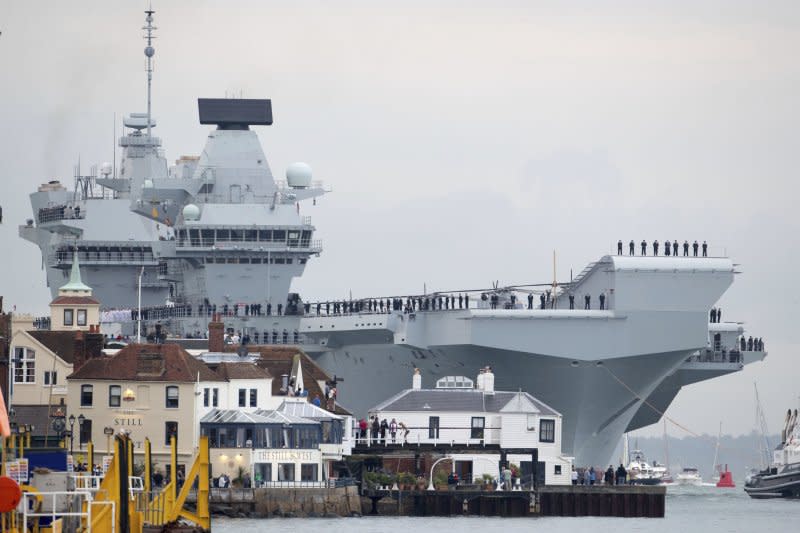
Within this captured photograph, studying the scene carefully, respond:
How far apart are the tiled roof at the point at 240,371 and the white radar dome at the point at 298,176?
32634mm

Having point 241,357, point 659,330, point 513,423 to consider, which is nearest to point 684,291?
point 659,330

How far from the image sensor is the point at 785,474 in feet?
298

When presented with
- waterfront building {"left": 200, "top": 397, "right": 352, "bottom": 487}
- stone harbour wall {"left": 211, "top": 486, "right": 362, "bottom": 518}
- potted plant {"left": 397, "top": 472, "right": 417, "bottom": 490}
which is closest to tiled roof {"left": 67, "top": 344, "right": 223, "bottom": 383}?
waterfront building {"left": 200, "top": 397, "right": 352, "bottom": 487}

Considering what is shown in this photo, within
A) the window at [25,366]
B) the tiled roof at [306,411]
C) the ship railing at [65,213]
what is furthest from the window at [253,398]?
the ship railing at [65,213]

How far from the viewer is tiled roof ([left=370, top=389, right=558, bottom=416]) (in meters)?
67.6

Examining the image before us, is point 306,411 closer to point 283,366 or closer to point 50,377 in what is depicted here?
point 50,377

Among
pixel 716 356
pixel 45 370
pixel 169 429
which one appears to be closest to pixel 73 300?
pixel 45 370

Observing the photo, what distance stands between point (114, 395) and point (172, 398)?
1557mm

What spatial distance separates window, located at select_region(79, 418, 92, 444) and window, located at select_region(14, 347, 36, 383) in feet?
19.9

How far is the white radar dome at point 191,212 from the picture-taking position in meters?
95.0

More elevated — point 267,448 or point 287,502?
point 267,448

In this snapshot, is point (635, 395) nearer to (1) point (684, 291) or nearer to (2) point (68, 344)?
(1) point (684, 291)

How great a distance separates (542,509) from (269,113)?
3967 cm

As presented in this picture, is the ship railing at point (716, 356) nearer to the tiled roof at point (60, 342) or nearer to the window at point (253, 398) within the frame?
the window at point (253, 398)
